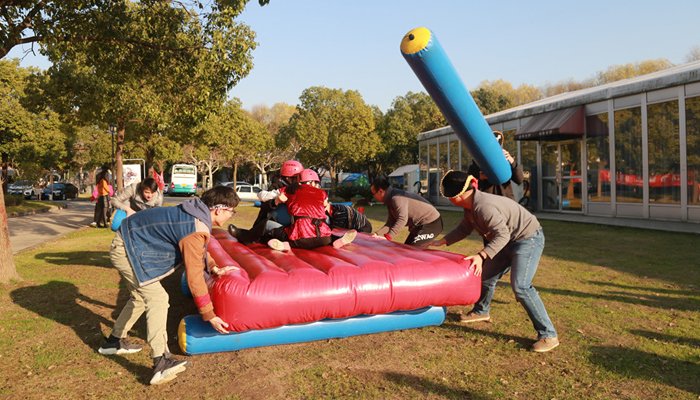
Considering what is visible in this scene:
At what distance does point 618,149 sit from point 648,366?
45.4 ft

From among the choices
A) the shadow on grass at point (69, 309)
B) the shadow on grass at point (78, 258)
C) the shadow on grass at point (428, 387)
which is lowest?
the shadow on grass at point (428, 387)

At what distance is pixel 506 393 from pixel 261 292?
2163 mm

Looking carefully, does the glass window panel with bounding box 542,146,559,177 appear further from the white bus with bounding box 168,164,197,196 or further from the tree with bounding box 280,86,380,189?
the white bus with bounding box 168,164,197,196

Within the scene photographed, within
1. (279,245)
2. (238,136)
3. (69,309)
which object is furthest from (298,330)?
(238,136)

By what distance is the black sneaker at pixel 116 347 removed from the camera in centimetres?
462

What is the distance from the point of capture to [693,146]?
1384cm

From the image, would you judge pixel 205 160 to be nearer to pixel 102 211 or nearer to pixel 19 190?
pixel 19 190

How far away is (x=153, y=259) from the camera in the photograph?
4.06m

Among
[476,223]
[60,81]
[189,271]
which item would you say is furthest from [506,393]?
[60,81]

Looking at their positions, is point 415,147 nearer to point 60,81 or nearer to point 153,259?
point 60,81

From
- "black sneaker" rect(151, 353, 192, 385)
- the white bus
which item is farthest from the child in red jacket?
the white bus

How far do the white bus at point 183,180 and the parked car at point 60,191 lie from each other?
341 inches

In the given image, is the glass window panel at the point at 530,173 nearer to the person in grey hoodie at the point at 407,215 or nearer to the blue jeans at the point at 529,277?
the person in grey hoodie at the point at 407,215

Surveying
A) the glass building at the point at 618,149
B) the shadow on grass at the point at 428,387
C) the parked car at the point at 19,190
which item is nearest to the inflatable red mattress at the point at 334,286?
the shadow on grass at the point at 428,387
